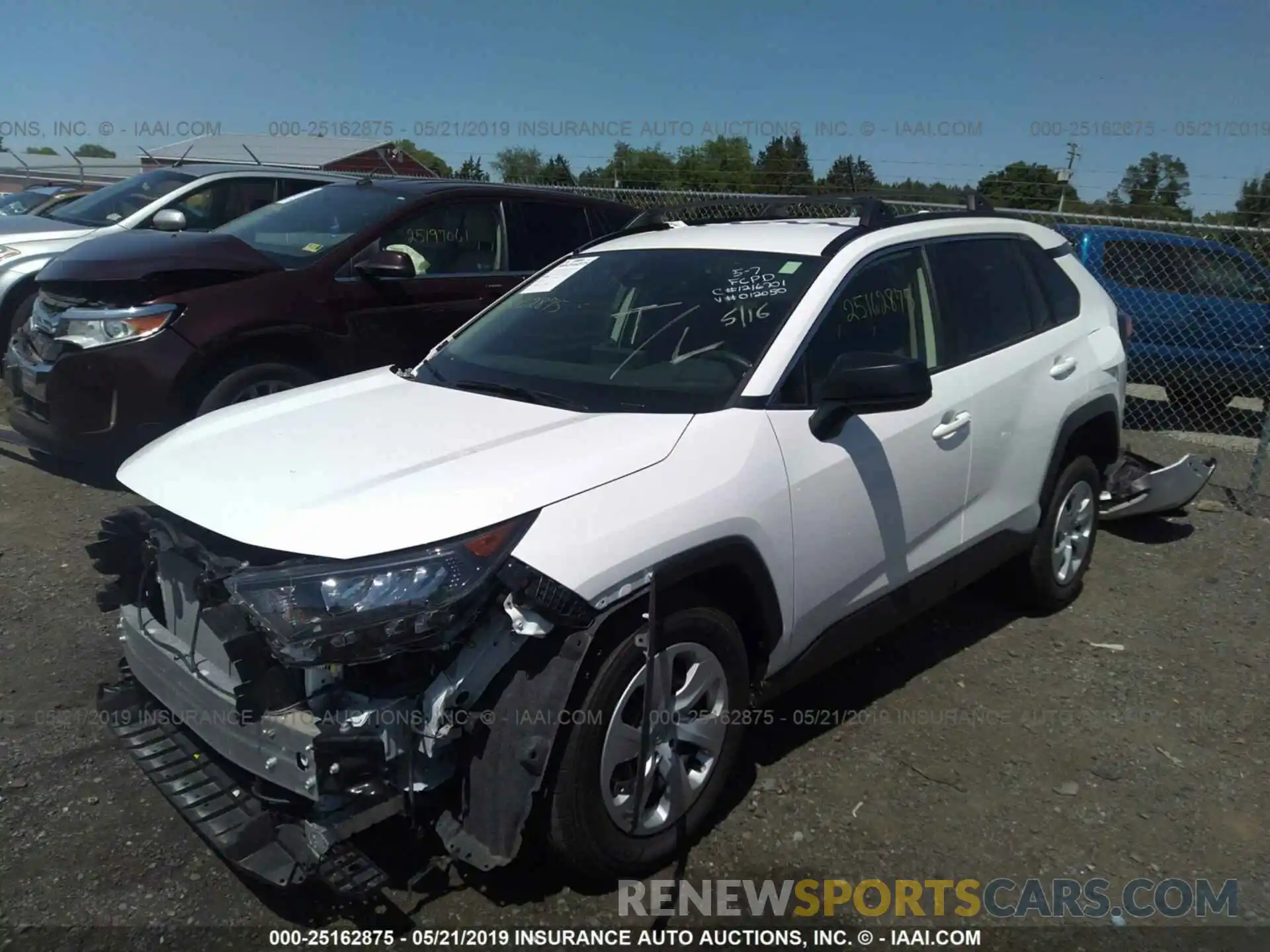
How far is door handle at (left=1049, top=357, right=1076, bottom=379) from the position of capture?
4.32m

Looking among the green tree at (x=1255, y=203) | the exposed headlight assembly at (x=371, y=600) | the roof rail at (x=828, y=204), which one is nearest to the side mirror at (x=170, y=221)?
the roof rail at (x=828, y=204)

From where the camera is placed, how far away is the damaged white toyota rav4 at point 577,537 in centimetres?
239

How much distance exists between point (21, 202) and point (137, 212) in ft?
25.8

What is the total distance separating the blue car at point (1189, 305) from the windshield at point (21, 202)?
14002 millimetres

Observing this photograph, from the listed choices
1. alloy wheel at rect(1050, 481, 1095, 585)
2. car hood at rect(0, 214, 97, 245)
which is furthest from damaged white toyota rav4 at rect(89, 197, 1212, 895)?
car hood at rect(0, 214, 97, 245)

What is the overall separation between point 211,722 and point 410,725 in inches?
25.7

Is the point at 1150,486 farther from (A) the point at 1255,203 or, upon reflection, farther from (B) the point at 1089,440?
(A) the point at 1255,203

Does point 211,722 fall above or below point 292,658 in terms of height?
below

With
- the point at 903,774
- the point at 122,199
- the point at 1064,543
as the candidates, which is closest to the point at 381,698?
the point at 903,774

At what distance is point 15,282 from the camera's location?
7473 millimetres

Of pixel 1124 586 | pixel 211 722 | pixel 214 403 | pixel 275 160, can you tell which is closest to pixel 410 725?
pixel 211 722

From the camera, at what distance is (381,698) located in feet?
7.84

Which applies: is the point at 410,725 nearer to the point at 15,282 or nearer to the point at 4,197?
the point at 15,282

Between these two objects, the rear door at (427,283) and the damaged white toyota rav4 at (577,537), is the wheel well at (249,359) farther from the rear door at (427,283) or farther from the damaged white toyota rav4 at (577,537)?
the damaged white toyota rav4 at (577,537)
